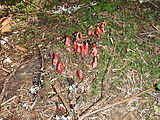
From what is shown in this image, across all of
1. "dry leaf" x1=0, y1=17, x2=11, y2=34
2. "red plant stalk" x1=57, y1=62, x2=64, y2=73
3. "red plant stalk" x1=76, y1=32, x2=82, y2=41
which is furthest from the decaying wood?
"dry leaf" x1=0, y1=17, x2=11, y2=34

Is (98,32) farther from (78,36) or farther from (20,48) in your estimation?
(20,48)

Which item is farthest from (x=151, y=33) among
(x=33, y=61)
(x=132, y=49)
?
(x=33, y=61)

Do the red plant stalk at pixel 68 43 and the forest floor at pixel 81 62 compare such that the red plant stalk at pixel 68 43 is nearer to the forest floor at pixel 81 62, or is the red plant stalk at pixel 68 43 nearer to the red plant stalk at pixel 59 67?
the forest floor at pixel 81 62

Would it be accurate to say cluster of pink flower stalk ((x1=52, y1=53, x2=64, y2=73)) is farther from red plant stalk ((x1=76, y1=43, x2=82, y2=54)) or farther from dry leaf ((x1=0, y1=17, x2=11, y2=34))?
dry leaf ((x1=0, y1=17, x2=11, y2=34))

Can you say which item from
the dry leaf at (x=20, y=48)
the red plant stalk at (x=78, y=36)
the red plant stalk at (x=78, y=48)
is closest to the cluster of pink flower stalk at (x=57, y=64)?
the red plant stalk at (x=78, y=48)

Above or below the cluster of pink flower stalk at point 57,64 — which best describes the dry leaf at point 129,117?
below

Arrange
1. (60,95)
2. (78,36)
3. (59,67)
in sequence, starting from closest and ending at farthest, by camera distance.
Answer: (60,95) < (59,67) < (78,36)

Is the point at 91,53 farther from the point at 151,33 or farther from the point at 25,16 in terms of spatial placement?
the point at 25,16

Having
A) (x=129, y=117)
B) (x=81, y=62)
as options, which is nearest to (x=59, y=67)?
(x=81, y=62)
